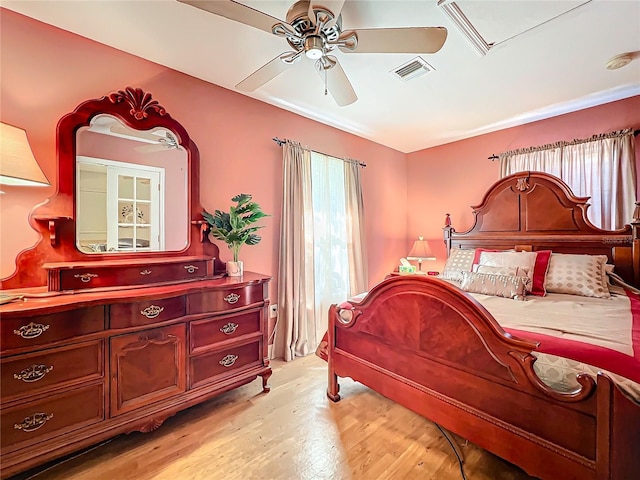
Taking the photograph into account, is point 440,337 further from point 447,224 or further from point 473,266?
point 447,224

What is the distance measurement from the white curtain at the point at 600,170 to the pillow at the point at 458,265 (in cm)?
120

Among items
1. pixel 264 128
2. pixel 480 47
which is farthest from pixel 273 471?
pixel 480 47

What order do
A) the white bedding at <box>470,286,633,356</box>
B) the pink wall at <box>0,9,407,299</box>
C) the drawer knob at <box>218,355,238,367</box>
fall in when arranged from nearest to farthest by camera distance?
the white bedding at <box>470,286,633,356</box> < the pink wall at <box>0,9,407,299</box> < the drawer knob at <box>218,355,238,367</box>

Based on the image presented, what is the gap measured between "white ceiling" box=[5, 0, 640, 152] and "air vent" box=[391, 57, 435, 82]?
0.05 m

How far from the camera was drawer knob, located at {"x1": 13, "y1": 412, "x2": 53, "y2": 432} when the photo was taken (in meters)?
1.45

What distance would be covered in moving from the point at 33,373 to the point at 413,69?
3.13 metres

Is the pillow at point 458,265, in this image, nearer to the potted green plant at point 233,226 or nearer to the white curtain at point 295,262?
the white curtain at point 295,262

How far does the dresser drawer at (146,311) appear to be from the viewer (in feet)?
5.63

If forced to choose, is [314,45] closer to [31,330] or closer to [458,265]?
[31,330]

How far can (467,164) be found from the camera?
404 cm

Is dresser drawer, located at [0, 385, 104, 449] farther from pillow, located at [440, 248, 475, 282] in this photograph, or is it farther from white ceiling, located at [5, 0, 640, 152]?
pillow, located at [440, 248, 475, 282]

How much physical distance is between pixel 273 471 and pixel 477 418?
3.62 ft

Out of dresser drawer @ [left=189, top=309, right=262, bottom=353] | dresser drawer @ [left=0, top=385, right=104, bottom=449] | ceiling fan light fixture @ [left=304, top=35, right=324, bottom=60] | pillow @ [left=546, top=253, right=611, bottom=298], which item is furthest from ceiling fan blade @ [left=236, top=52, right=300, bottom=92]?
pillow @ [left=546, top=253, right=611, bottom=298]

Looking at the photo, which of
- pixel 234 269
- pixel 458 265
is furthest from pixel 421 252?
pixel 234 269
